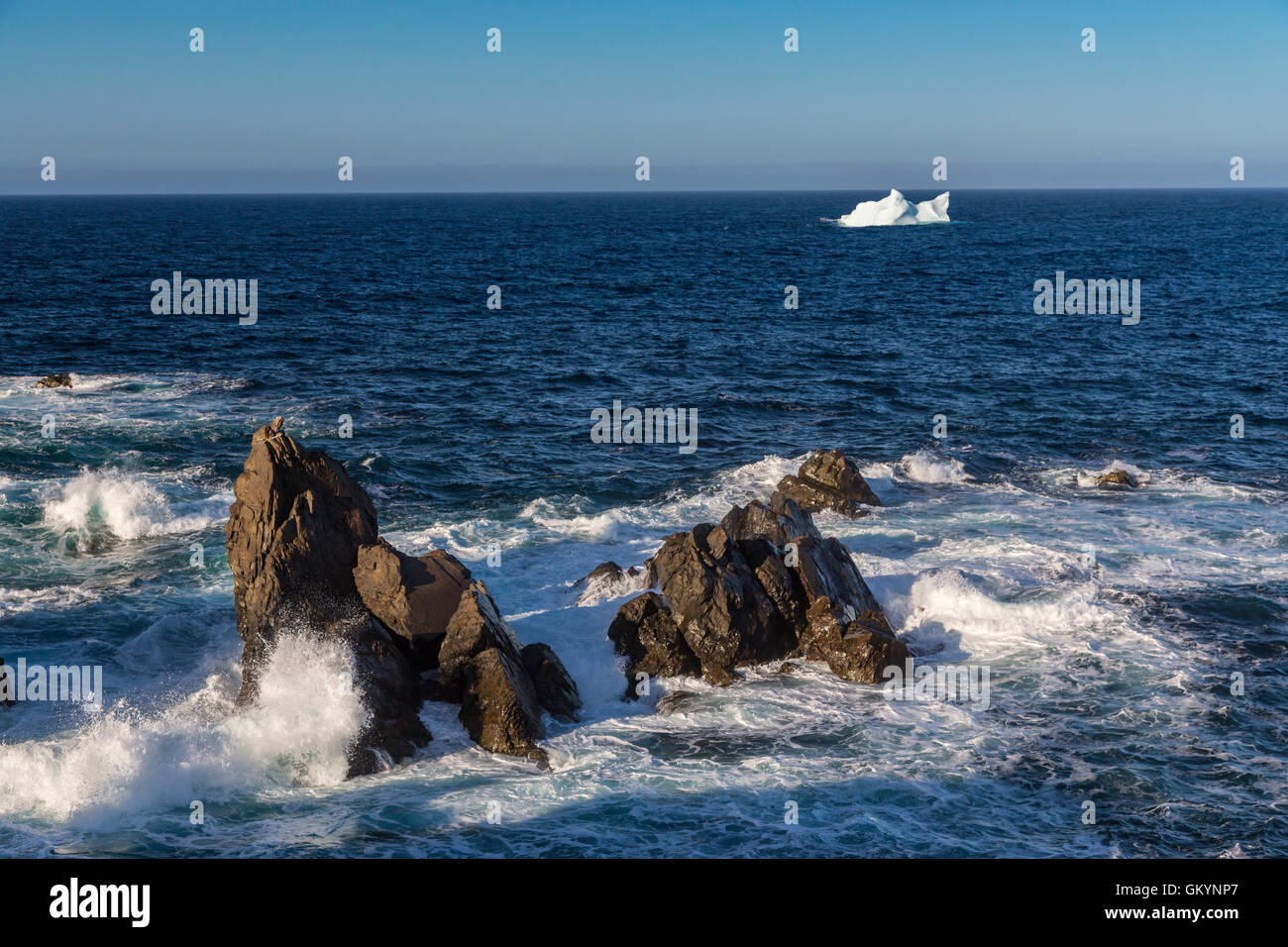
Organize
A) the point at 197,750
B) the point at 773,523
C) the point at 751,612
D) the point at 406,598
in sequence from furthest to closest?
the point at 773,523 → the point at 751,612 → the point at 406,598 → the point at 197,750

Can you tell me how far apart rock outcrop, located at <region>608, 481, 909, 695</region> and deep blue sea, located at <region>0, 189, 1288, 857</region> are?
2.06 ft

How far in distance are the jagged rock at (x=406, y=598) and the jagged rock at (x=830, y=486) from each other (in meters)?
14.8

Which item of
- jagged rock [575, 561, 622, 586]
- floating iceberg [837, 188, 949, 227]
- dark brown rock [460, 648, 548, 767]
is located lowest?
dark brown rock [460, 648, 548, 767]

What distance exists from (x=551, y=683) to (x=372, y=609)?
4.05m

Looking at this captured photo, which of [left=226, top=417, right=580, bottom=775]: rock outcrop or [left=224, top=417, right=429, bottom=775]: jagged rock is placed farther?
[left=224, top=417, right=429, bottom=775]: jagged rock

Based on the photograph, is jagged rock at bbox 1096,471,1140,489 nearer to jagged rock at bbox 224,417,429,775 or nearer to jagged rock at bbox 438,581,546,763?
jagged rock at bbox 438,581,546,763

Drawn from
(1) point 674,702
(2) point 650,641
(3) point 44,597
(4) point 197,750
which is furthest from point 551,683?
(3) point 44,597

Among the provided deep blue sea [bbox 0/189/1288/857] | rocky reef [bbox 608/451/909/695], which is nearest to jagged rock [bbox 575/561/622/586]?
deep blue sea [bbox 0/189/1288/857]

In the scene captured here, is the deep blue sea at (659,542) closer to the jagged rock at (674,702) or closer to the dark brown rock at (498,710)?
the jagged rock at (674,702)

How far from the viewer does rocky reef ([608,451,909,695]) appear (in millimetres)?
22203

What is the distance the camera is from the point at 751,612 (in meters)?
22.7

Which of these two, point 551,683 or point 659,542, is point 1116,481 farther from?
point 551,683

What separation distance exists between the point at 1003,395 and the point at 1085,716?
3023 centimetres

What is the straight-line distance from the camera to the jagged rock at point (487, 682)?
1897 centimetres
